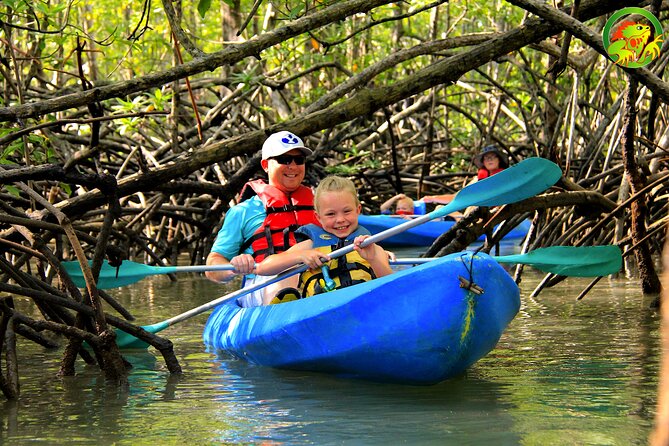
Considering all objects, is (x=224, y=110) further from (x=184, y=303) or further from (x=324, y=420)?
(x=324, y=420)

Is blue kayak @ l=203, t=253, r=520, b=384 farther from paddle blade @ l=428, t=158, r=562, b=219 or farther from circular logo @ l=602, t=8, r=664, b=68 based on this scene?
circular logo @ l=602, t=8, r=664, b=68

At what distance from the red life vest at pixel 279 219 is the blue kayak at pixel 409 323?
0.79m

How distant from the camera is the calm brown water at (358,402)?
3127 mm

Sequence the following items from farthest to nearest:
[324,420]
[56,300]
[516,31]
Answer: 1. [516,31]
2. [56,300]
3. [324,420]

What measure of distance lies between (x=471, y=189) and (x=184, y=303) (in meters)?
3.15

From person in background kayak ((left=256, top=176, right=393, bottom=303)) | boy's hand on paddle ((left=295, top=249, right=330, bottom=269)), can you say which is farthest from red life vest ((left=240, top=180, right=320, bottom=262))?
boy's hand on paddle ((left=295, top=249, right=330, bottom=269))

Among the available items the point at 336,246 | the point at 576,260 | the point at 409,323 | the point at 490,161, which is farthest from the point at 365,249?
the point at 490,161

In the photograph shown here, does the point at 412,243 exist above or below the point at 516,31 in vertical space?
below

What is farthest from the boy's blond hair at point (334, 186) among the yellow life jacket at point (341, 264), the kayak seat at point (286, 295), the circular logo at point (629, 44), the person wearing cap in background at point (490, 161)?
the person wearing cap in background at point (490, 161)

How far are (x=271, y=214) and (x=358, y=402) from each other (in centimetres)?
151

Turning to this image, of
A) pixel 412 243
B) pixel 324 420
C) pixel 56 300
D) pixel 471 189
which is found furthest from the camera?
pixel 412 243

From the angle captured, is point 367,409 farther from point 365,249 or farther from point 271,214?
point 271,214

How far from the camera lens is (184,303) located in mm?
6855

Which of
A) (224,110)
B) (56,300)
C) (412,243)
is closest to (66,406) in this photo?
(56,300)
